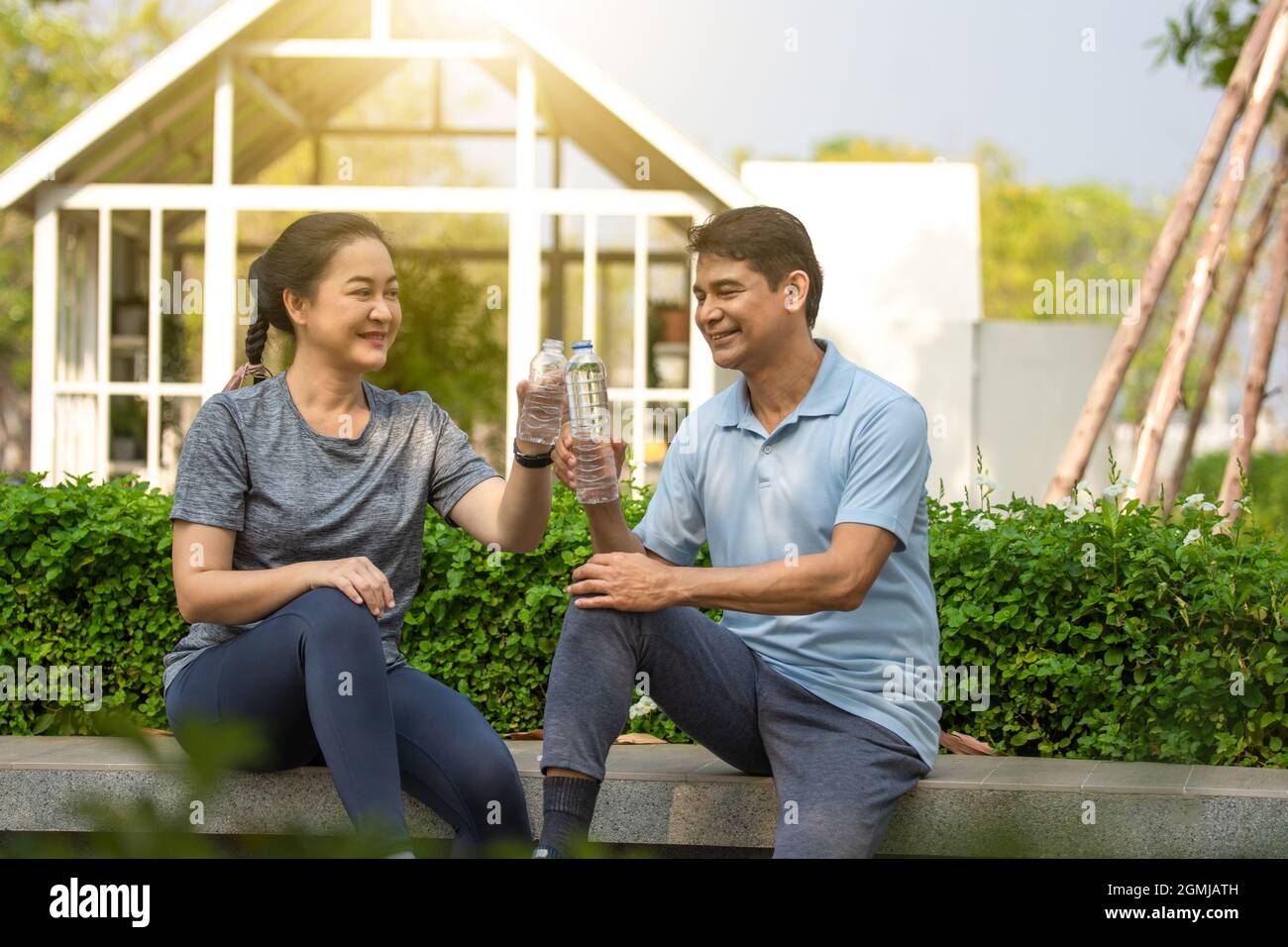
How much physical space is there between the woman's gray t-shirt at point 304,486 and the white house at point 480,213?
724 centimetres

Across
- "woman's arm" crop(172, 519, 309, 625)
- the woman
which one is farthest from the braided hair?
"woman's arm" crop(172, 519, 309, 625)

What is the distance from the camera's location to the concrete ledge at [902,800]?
3.30 metres

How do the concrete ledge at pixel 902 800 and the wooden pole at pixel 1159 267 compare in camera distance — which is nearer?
the concrete ledge at pixel 902 800

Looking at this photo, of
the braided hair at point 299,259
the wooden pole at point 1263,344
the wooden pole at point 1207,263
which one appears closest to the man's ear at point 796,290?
the braided hair at point 299,259

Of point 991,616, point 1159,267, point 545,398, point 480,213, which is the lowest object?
point 991,616

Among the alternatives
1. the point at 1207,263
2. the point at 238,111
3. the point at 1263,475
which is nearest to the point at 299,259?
the point at 1207,263

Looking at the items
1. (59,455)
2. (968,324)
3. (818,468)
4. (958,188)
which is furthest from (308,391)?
(958,188)

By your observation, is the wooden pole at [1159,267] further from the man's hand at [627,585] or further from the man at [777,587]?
the man's hand at [627,585]

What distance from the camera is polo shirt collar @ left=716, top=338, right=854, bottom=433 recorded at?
10.7 feet

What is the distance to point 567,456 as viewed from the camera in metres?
3.12

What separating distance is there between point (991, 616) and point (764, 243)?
134 centimetres

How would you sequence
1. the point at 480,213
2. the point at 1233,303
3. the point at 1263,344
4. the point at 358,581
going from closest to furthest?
the point at 358,581, the point at 1263,344, the point at 1233,303, the point at 480,213

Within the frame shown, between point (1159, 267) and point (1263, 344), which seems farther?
point (1263, 344)

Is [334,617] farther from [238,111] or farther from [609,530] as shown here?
[238,111]
